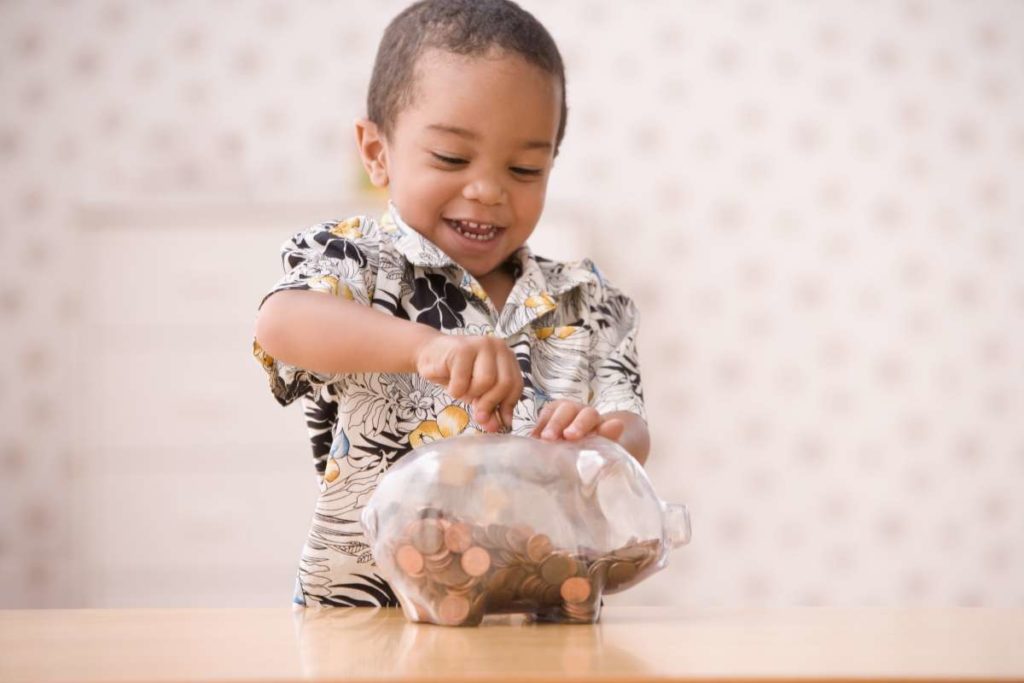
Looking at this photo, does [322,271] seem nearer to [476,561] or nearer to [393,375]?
[393,375]

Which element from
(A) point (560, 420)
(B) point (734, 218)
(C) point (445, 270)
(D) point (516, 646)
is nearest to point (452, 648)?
(D) point (516, 646)

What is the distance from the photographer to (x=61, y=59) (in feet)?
11.5

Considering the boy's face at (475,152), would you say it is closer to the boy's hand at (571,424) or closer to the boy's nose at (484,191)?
the boy's nose at (484,191)

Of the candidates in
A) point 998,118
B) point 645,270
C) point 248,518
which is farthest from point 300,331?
point 998,118

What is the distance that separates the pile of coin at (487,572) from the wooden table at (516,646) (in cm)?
1

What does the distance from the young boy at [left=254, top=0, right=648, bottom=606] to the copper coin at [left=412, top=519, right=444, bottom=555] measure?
0.94 ft

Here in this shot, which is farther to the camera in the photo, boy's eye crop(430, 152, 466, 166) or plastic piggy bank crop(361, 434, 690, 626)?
boy's eye crop(430, 152, 466, 166)

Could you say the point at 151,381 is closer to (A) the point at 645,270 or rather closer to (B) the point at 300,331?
(A) the point at 645,270

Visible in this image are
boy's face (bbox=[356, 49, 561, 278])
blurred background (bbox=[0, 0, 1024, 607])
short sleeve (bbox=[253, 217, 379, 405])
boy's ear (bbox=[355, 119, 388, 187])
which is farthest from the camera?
blurred background (bbox=[0, 0, 1024, 607])

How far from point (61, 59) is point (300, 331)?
307 cm

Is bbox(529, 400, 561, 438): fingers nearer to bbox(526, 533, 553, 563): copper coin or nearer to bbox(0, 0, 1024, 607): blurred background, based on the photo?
bbox(526, 533, 553, 563): copper coin

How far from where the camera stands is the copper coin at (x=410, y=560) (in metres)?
0.61

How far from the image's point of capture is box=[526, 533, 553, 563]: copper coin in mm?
613

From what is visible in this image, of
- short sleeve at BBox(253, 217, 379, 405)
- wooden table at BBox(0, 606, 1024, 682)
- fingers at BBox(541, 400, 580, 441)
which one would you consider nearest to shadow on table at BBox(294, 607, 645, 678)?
wooden table at BBox(0, 606, 1024, 682)
